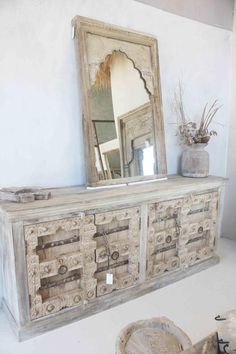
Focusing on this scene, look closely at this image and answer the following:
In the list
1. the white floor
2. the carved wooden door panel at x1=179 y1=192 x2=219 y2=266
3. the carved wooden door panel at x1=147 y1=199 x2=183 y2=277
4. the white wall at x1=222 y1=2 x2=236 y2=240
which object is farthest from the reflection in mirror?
the white wall at x1=222 y1=2 x2=236 y2=240

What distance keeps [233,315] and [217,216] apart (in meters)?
1.90

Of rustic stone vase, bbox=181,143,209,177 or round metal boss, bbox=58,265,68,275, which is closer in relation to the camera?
round metal boss, bbox=58,265,68,275

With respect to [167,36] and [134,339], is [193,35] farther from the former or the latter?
[134,339]

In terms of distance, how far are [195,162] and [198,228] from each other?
2.11 feet

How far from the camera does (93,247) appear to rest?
6.49 feet

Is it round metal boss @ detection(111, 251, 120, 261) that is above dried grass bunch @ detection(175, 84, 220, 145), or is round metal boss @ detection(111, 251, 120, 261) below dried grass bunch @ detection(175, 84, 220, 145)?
below

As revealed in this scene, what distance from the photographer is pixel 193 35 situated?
2.87 metres

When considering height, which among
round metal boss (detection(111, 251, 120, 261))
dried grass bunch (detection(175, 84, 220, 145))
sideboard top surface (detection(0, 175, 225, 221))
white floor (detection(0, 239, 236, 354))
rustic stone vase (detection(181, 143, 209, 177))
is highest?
dried grass bunch (detection(175, 84, 220, 145))

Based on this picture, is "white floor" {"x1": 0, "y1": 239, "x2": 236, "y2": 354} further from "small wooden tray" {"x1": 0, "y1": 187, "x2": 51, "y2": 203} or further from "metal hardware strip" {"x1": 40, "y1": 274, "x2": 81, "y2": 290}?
"small wooden tray" {"x1": 0, "y1": 187, "x2": 51, "y2": 203}

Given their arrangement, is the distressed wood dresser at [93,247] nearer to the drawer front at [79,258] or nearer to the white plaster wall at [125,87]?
the drawer front at [79,258]

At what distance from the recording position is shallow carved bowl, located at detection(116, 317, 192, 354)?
1.17 meters

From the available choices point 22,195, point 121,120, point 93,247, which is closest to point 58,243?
point 93,247

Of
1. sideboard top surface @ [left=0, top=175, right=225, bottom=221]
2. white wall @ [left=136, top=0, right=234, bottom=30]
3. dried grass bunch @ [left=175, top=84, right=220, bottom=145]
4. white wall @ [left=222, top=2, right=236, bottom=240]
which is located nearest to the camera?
sideboard top surface @ [left=0, top=175, right=225, bottom=221]

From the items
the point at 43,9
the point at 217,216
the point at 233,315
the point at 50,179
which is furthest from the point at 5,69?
the point at 217,216
